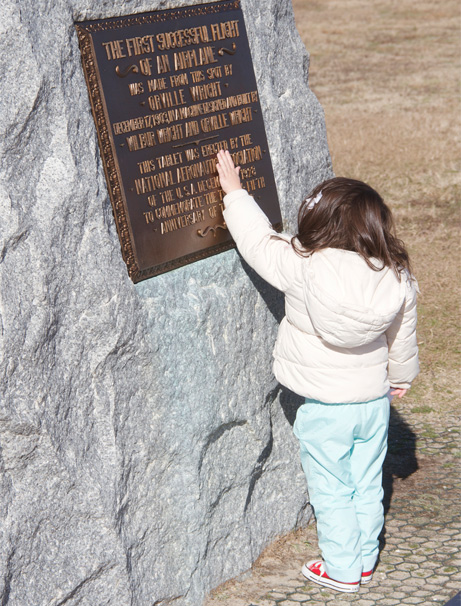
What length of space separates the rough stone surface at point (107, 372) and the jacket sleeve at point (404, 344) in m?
0.48

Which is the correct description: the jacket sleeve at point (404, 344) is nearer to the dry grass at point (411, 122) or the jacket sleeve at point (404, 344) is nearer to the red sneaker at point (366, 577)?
the red sneaker at point (366, 577)

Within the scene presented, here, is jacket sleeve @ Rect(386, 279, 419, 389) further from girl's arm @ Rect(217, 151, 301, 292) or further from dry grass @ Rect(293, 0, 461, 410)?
dry grass @ Rect(293, 0, 461, 410)

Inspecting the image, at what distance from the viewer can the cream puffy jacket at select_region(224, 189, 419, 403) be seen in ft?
9.53

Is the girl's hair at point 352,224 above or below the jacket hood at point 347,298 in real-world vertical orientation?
above

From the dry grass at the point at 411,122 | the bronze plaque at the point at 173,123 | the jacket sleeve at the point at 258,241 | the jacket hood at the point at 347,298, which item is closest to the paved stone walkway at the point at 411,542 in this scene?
the dry grass at the point at 411,122

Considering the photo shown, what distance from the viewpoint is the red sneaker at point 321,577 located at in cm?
324

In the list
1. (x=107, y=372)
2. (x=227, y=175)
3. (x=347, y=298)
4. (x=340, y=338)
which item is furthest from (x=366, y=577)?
(x=227, y=175)

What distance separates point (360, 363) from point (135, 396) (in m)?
0.78

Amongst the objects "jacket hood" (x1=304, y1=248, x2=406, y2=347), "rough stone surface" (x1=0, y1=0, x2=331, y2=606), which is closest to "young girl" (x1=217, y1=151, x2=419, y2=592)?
"jacket hood" (x1=304, y1=248, x2=406, y2=347)

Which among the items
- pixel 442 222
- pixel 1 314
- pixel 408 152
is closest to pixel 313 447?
pixel 1 314

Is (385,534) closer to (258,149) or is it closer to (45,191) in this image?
(258,149)

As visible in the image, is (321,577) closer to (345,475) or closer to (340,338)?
(345,475)

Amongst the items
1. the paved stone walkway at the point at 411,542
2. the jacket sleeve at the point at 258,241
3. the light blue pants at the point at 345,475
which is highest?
the jacket sleeve at the point at 258,241

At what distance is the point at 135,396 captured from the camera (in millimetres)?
2963
